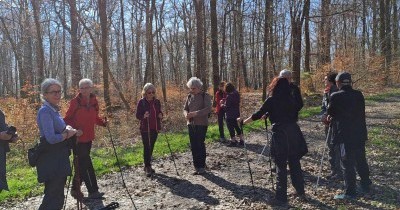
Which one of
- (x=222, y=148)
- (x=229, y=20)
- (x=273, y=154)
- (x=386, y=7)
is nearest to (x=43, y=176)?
(x=273, y=154)

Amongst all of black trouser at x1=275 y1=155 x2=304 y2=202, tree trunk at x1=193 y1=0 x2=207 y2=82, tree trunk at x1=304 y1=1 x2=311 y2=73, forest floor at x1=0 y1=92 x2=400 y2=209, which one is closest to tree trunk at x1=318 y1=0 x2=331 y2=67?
tree trunk at x1=304 y1=1 x2=311 y2=73

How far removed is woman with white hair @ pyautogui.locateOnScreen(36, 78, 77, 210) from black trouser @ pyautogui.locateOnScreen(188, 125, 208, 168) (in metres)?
3.60

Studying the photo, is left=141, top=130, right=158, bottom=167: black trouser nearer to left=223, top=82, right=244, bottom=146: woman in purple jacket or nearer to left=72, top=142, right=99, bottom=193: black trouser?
left=72, top=142, right=99, bottom=193: black trouser

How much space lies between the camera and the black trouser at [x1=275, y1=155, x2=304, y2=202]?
6.13m

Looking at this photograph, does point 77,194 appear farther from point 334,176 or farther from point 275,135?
point 334,176

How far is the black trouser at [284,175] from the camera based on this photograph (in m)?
6.13

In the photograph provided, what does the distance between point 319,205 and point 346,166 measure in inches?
31.3

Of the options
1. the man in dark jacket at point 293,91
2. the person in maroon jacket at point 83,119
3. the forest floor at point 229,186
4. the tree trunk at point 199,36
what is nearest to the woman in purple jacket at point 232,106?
the forest floor at point 229,186

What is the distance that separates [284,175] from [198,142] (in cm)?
268

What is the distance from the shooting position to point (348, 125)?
620 cm

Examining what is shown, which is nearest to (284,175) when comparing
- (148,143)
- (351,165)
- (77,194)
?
(351,165)

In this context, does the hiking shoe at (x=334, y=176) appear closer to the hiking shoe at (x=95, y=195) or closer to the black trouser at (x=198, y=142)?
the black trouser at (x=198, y=142)

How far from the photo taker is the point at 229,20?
41.2m

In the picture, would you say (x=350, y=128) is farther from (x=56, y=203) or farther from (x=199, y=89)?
(x=56, y=203)
